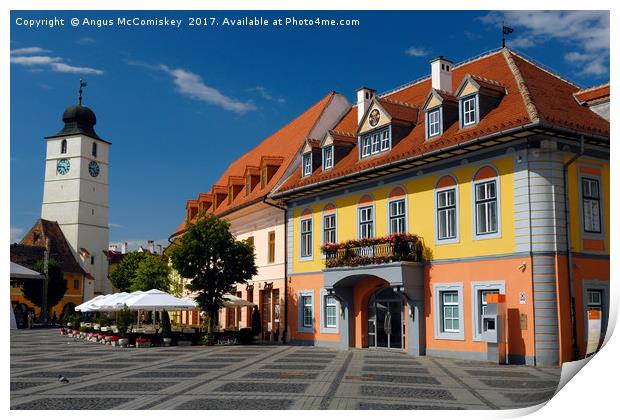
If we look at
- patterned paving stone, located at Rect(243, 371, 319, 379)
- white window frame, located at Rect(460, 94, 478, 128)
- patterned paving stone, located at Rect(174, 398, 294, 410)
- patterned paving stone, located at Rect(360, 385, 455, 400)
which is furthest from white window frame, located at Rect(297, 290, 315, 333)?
patterned paving stone, located at Rect(174, 398, 294, 410)

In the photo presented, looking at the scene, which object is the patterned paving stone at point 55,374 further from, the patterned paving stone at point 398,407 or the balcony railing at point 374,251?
the balcony railing at point 374,251

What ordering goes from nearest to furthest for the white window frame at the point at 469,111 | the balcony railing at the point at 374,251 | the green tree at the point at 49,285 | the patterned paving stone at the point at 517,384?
1. the patterned paving stone at the point at 517,384
2. the white window frame at the point at 469,111
3. the balcony railing at the point at 374,251
4. the green tree at the point at 49,285

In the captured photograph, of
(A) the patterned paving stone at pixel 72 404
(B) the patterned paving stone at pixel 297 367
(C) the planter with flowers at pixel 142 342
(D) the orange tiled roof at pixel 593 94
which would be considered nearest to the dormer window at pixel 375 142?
(D) the orange tiled roof at pixel 593 94

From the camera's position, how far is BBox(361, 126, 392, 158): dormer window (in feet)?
81.3

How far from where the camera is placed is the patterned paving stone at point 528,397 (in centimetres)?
1365

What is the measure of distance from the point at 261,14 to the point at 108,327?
70.6 feet

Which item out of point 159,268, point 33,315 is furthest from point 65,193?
point 33,315

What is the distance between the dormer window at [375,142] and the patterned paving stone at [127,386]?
12428 mm

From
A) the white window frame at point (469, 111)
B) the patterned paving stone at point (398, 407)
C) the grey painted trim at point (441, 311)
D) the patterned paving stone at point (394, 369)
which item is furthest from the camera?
the white window frame at point (469, 111)

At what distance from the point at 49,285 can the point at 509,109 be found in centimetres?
2683

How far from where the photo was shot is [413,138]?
23781mm

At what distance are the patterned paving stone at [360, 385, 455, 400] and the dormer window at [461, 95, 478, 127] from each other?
9628 mm

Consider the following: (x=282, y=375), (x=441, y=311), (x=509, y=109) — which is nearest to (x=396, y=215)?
(x=441, y=311)
